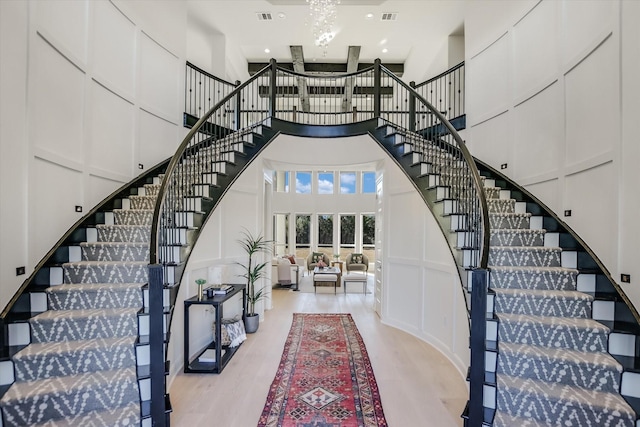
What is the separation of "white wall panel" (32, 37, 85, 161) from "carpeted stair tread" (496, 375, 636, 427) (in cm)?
409

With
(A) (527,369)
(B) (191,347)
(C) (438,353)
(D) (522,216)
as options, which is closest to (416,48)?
Answer: (D) (522,216)

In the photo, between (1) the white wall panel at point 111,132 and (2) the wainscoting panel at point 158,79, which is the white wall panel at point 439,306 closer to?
(1) the white wall panel at point 111,132

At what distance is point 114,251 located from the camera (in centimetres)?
295

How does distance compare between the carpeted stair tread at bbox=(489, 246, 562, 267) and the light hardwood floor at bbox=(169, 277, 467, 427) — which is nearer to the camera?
the light hardwood floor at bbox=(169, 277, 467, 427)

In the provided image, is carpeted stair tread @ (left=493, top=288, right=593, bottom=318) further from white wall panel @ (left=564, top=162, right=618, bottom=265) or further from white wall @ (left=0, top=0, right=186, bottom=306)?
white wall @ (left=0, top=0, right=186, bottom=306)

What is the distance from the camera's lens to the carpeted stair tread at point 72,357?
205cm

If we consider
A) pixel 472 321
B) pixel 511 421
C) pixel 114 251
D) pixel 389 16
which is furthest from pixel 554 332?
pixel 389 16

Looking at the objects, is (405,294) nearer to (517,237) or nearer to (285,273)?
(517,237)

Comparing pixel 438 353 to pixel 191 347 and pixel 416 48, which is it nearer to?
pixel 191 347

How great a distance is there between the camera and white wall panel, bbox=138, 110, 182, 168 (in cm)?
405

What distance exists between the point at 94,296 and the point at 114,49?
2809mm

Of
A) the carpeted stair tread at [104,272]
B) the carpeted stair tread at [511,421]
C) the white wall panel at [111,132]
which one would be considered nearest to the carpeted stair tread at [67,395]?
the carpeted stair tread at [104,272]

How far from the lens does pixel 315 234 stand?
39.2 feet

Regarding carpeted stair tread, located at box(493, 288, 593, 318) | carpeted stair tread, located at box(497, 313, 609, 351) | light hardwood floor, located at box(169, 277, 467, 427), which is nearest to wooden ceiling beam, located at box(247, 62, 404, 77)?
light hardwood floor, located at box(169, 277, 467, 427)
